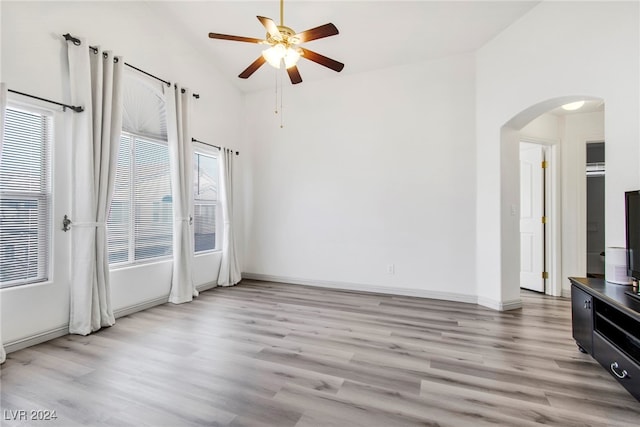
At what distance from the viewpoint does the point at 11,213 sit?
8.24ft

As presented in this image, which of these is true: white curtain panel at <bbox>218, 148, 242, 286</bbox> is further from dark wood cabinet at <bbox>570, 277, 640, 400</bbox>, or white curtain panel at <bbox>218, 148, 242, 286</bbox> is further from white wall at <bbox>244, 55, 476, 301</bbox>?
dark wood cabinet at <bbox>570, 277, 640, 400</bbox>

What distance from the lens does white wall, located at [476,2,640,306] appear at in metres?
2.22

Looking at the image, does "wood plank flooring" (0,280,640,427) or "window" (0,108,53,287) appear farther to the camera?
"window" (0,108,53,287)

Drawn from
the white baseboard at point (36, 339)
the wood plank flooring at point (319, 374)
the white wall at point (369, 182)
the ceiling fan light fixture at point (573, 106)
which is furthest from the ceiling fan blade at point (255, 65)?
the ceiling fan light fixture at point (573, 106)

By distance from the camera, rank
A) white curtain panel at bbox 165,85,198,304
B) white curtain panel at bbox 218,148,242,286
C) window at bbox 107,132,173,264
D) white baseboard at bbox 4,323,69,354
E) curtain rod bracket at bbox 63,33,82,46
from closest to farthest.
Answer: white baseboard at bbox 4,323,69,354 < curtain rod bracket at bbox 63,33,82,46 < window at bbox 107,132,173,264 < white curtain panel at bbox 165,85,198,304 < white curtain panel at bbox 218,148,242,286

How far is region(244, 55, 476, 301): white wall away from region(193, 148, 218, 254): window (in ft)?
2.10

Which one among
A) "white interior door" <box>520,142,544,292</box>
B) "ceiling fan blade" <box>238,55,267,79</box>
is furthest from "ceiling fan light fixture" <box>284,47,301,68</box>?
"white interior door" <box>520,142,544,292</box>

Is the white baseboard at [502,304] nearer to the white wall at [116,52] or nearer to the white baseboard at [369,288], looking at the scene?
the white baseboard at [369,288]

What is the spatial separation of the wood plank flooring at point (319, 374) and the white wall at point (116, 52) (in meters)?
0.32

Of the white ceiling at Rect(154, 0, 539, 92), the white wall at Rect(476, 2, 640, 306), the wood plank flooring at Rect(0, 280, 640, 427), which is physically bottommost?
the wood plank flooring at Rect(0, 280, 640, 427)

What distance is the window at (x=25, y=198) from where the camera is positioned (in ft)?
8.18

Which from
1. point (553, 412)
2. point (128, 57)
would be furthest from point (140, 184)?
point (553, 412)

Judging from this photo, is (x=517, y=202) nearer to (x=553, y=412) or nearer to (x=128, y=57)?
(x=553, y=412)

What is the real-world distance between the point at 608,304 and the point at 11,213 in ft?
15.9
